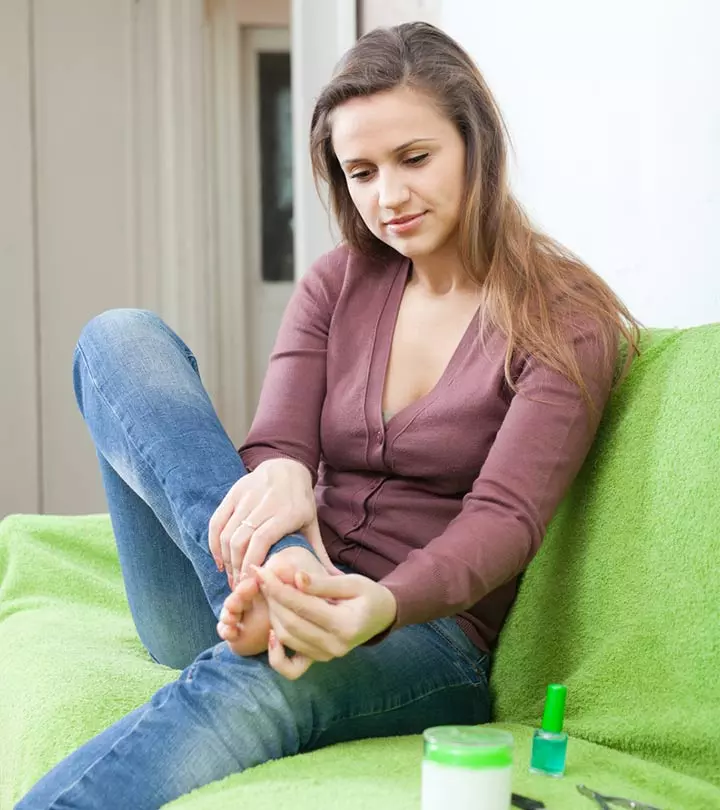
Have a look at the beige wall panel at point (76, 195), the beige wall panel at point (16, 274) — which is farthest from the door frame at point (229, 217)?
the beige wall panel at point (16, 274)

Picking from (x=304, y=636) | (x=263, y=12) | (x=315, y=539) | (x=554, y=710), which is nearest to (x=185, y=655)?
(x=315, y=539)

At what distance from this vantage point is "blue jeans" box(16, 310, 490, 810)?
0.96m

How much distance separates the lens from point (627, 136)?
162cm

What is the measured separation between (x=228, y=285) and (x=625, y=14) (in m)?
→ 2.94

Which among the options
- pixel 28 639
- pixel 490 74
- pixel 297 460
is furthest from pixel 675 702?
pixel 490 74

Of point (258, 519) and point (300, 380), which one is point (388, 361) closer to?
point (300, 380)

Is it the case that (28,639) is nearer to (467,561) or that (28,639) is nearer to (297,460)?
(297,460)

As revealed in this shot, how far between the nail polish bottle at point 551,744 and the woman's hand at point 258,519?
25 cm

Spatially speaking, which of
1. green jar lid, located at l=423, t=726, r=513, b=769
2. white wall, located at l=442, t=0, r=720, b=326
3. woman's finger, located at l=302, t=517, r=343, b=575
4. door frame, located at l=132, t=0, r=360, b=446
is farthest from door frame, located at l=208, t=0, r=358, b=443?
green jar lid, located at l=423, t=726, r=513, b=769

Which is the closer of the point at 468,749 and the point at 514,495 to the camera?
the point at 468,749

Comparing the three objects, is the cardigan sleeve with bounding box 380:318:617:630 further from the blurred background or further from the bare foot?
the blurred background

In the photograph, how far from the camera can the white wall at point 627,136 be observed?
145 cm

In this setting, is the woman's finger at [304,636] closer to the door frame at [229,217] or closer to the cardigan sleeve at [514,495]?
the cardigan sleeve at [514,495]

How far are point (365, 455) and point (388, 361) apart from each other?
0.11 metres
